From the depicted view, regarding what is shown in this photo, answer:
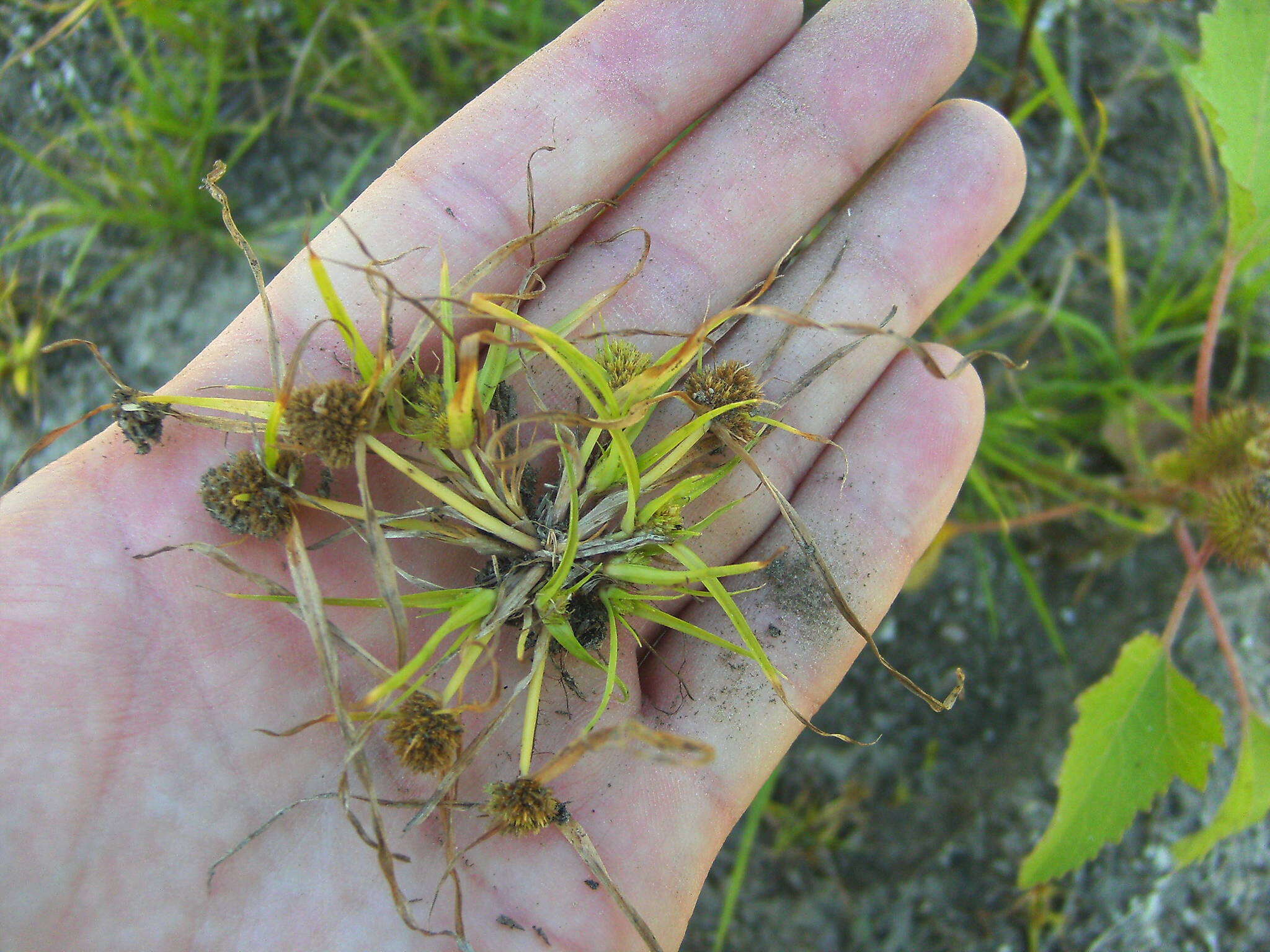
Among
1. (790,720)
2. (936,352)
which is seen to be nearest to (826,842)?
(790,720)

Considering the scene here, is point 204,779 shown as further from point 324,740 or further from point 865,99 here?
point 865,99

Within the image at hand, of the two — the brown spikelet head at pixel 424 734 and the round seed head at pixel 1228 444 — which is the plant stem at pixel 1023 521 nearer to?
the round seed head at pixel 1228 444

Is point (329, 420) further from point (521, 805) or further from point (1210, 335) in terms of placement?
point (1210, 335)

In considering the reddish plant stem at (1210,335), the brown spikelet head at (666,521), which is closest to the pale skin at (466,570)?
the brown spikelet head at (666,521)

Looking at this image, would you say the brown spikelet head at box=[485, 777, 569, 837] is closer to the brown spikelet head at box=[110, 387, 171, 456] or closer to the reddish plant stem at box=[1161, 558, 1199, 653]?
the brown spikelet head at box=[110, 387, 171, 456]

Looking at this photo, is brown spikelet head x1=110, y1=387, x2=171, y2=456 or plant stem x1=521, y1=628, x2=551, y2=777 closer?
plant stem x1=521, y1=628, x2=551, y2=777

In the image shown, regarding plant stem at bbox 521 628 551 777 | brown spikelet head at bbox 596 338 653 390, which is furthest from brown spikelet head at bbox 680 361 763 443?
plant stem at bbox 521 628 551 777

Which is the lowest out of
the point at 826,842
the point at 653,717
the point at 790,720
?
the point at 826,842
